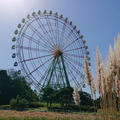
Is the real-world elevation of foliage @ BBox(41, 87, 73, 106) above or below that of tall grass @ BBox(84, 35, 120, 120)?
above

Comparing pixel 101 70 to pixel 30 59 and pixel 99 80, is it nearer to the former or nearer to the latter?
pixel 99 80

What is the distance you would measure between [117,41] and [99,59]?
40cm

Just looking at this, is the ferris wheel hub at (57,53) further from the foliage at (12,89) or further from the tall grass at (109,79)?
the tall grass at (109,79)

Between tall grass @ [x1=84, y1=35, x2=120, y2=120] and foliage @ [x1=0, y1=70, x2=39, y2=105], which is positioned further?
foliage @ [x1=0, y1=70, x2=39, y2=105]

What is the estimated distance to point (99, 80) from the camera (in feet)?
11.2

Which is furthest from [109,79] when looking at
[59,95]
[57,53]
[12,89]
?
[12,89]

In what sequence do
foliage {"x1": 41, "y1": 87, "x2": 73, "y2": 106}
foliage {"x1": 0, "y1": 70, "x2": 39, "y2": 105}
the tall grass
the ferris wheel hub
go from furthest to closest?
foliage {"x1": 0, "y1": 70, "x2": 39, "y2": 105} < foliage {"x1": 41, "y1": 87, "x2": 73, "y2": 106} < the ferris wheel hub < the tall grass

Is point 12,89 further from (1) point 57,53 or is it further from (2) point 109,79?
(2) point 109,79

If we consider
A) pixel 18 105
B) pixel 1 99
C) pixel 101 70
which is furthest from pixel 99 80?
pixel 1 99

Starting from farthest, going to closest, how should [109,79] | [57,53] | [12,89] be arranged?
[12,89] → [57,53] → [109,79]

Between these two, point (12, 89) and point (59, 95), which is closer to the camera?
point (59, 95)

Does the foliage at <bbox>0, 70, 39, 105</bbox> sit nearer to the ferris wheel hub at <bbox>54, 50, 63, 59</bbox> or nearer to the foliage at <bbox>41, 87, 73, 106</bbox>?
the foliage at <bbox>41, 87, 73, 106</bbox>

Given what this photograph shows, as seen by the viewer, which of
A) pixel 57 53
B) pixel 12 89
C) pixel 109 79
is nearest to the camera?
pixel 109 79

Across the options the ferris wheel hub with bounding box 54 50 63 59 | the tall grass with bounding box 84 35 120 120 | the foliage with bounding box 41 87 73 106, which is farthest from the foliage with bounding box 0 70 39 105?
the tall grass with bounding box 84 35 120 120
